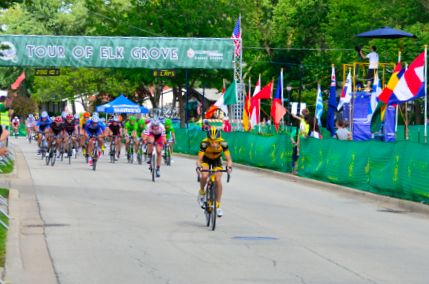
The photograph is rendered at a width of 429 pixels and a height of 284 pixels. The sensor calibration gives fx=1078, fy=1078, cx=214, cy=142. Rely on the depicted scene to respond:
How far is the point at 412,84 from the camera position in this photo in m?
27.3

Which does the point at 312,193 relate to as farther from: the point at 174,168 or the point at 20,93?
the point at 20,93

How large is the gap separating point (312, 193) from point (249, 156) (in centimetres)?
1187

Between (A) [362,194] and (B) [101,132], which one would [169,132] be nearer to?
(B) [101,132]

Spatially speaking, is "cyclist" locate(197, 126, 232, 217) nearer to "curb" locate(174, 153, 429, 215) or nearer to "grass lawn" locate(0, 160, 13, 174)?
"curb" locate(174, 153, 429, 215)

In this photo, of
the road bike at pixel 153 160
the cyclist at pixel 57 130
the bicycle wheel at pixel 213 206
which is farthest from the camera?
the cyclist at pixel 57 130

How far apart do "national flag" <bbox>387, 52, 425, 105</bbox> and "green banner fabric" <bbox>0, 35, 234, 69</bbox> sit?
23340 mm

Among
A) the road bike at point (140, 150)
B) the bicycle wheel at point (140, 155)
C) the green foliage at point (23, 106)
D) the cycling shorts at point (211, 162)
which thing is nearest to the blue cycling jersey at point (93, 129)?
the road bike at point (140, 150)

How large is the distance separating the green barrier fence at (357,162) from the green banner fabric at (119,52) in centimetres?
1415

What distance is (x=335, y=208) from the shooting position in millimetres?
21281

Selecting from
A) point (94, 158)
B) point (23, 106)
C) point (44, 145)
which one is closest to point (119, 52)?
point (44, 145)

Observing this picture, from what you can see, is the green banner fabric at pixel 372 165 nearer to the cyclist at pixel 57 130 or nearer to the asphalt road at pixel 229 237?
the asphalt road at pixel 229 237

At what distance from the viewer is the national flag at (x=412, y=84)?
26.8m

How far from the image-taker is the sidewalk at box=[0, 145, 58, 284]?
36.6ft

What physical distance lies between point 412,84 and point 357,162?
3.22 metres
